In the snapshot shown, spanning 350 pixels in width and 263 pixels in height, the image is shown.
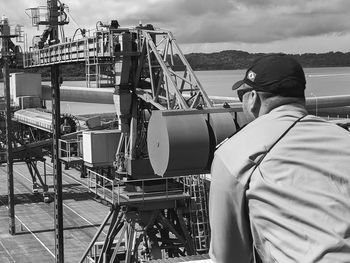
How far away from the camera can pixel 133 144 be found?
72.1ft

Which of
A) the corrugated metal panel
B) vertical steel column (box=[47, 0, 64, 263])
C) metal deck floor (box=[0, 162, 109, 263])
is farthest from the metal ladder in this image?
the corrugated metal panel

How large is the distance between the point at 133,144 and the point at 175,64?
3450 millimetres

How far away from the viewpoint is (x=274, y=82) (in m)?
2.55

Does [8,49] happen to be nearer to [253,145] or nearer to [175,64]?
[175,64]

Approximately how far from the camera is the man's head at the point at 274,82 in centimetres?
255


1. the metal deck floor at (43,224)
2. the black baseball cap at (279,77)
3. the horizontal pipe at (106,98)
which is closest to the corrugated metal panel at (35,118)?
the metal deck floor at (43,224)

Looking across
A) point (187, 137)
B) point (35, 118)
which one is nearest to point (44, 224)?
point (35, 118)

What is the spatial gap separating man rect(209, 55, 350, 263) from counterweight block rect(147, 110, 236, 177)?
12050 mm

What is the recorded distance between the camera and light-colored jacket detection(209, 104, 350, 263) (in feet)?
6.91

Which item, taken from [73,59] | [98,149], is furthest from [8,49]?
[98,149]

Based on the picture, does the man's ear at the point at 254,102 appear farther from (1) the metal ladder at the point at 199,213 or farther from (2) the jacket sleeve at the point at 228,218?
(1) the metal ladder at the point at 199,213

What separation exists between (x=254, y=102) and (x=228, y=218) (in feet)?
1.98

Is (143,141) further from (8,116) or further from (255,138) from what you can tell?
(255,138)

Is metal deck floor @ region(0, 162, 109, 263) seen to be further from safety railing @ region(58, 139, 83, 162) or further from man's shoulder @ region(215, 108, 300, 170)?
man's shoulder @ region(215, 108, 300, 170)
